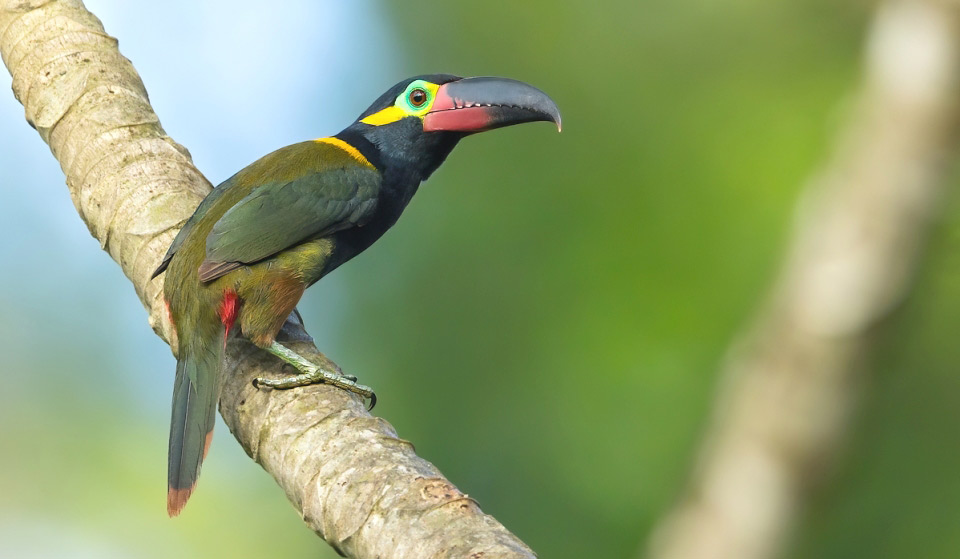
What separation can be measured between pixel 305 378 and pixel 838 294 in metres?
1.90

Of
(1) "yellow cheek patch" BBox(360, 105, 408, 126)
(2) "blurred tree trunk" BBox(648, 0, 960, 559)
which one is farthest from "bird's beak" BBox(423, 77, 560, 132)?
(2) "blurred tree trunk" BBox(648, 0, 960, 559)

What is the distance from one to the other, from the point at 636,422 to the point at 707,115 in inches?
85.8

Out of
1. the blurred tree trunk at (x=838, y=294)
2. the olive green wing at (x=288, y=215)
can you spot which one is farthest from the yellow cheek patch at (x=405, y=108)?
the blurred tree trunk at (x=838, y=294)

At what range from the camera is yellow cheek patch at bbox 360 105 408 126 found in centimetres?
409

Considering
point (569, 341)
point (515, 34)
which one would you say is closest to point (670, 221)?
point (569, 341)

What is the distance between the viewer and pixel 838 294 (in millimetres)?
1131

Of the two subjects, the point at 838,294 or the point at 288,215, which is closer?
the point at 838,294

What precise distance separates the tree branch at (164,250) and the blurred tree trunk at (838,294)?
928mm

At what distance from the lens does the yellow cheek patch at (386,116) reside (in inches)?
161

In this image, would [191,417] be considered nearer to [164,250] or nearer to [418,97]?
[164,250]

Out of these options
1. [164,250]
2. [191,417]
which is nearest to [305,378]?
[191,417]

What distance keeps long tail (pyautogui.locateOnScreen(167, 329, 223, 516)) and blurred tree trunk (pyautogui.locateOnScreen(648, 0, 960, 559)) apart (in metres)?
1.92

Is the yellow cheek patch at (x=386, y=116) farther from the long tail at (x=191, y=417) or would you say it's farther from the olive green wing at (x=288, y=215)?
the long tail at (x=191, y=417)

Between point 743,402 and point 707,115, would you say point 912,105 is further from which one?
point 707,115
